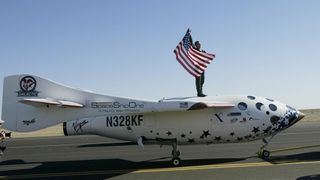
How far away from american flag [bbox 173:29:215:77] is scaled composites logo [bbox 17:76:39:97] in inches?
230

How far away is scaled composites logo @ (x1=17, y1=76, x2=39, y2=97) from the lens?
15516 mm

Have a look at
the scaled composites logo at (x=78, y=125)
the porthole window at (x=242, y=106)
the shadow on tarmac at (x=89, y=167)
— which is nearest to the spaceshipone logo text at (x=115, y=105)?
the scaled composites logo at (x=78, y=125)

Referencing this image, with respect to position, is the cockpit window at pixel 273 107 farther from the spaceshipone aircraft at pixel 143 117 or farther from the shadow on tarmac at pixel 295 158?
the shadow on tarmac at pixel 295 158

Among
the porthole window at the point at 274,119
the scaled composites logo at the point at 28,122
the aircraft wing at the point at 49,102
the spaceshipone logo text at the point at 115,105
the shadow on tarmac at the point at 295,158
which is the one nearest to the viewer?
the aircraft wing at the point at 49,102

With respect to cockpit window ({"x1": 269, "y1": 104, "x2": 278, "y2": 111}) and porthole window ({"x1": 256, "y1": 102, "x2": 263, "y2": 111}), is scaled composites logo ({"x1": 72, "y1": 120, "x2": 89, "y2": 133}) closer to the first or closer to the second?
porthole window ({"x1": 256, "y1": 102, "x2": 263, "y2": 111})

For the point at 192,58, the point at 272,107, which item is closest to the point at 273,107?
the point at 272,107

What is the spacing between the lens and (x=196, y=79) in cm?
1733

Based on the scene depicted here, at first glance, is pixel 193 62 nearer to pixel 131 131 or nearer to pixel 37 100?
pixel 131 131

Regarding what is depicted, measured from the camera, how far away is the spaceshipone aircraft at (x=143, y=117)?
14961mm

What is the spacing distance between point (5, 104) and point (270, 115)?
9.85m

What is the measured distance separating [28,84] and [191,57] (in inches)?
259

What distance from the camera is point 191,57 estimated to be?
1725cm

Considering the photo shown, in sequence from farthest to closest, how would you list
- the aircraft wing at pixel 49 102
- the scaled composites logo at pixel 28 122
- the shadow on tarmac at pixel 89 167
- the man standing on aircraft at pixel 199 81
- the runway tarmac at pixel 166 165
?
the man standing on aircraft at pixel 199 81 < the scaled composites logo at pixel 28 122 < the aircraft wing at pixel 49 102 < the shadow on tarmac at pixel 89 167 < the runway tarmac at pixel 166 165

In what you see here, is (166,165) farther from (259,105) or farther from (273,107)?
(273,107)
